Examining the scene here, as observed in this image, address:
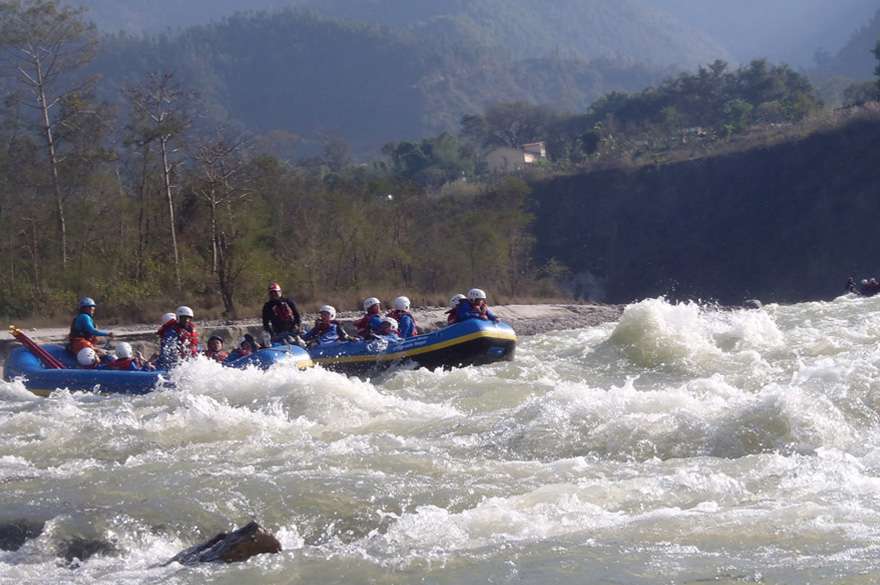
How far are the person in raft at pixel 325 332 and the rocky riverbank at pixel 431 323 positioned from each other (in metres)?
4.78

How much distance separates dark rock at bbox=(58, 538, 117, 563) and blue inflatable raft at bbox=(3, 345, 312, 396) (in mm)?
6373

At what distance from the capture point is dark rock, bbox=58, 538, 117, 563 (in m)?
7.58

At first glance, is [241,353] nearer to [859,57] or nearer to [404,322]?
[404,322]

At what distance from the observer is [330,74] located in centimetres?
12962

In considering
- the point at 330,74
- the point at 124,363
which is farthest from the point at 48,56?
the point at 330,74

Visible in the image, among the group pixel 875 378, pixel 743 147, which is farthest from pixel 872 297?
pixel 743 147

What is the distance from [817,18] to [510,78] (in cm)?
6905

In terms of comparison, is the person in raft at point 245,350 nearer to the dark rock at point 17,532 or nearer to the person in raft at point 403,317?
the person in raft at point 403,317

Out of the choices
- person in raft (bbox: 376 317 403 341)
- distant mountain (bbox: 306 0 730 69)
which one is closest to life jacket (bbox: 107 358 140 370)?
Answer: person in raft (bbox: 376 317 403 341)

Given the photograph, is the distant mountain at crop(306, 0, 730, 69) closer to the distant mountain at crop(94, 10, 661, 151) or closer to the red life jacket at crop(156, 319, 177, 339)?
the distant mountain at crop(94, 10, 661, 151)

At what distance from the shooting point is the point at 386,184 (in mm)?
37250

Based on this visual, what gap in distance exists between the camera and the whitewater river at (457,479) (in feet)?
23.6

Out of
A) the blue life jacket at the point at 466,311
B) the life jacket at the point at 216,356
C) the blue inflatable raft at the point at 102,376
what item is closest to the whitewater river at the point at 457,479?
the blue inflatable raft at the point at 102,376

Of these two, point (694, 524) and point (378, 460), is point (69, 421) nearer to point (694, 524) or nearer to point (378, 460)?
point (378, 460)
